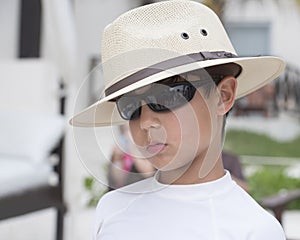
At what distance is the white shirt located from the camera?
2.57ft

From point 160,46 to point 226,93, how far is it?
12 centimetres

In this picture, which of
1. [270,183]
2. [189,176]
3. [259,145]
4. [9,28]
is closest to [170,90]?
[189,176]

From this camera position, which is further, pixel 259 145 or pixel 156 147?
pixel 259 145

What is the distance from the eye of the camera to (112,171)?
1.10 metres

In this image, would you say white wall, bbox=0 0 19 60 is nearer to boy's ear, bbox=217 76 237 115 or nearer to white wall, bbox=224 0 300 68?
boy's ear, bbox=217 76 237 115

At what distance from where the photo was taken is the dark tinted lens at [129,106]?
0.83m

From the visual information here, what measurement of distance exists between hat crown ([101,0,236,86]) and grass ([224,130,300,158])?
880cm

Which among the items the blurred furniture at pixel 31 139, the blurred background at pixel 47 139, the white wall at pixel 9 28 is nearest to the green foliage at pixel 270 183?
the blurred background at pixel 47 139

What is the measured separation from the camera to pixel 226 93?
2.85 feet

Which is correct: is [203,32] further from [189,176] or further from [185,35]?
[189,176]

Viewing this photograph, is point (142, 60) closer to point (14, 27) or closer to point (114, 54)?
point (114, 54)

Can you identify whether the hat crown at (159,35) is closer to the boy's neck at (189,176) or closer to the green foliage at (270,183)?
the boy's neck at (189,176)

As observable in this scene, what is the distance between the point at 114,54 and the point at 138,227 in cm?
23

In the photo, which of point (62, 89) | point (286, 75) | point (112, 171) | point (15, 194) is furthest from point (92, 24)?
point (112, 171)
